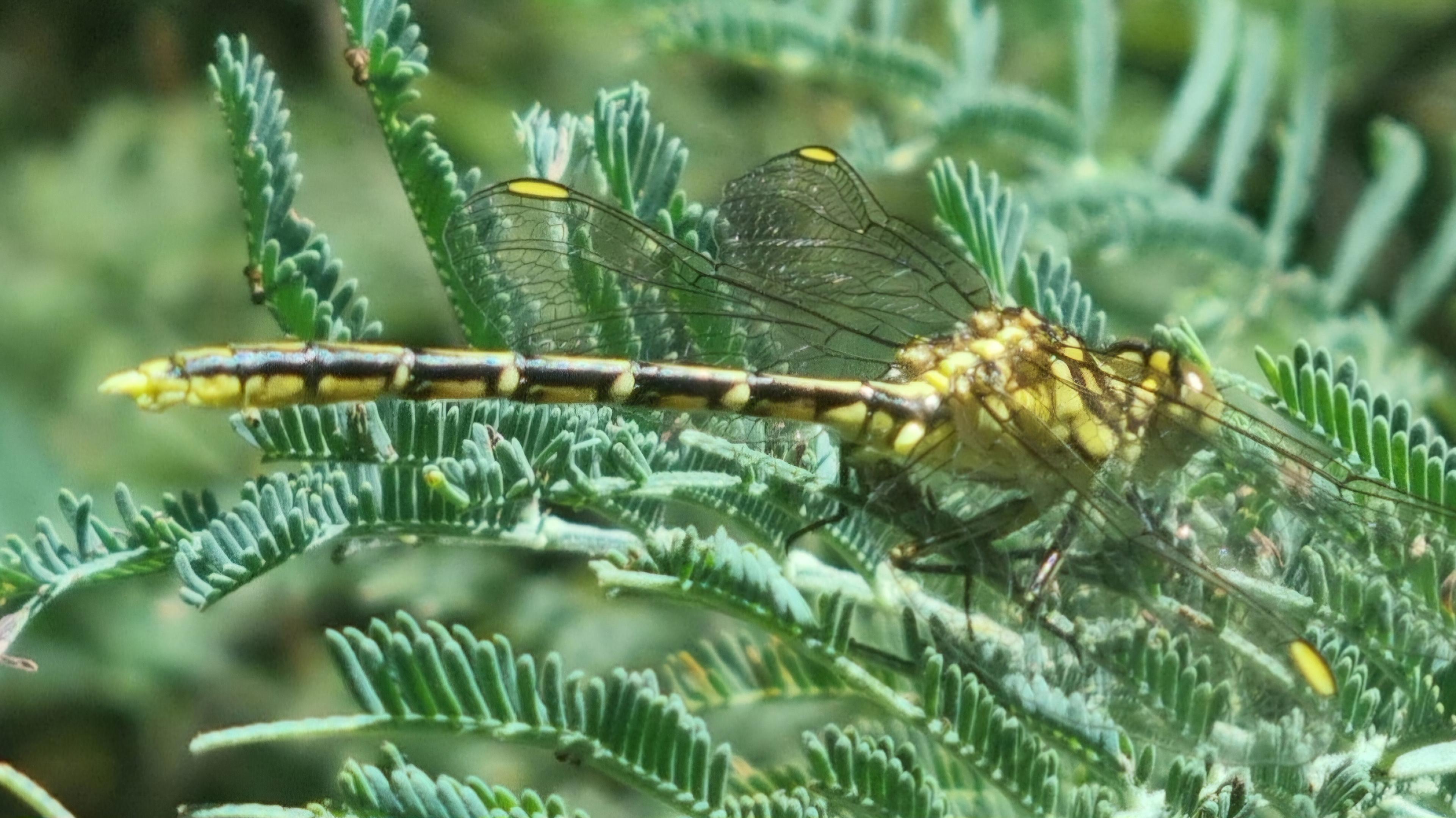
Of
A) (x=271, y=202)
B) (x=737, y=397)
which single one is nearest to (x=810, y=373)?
(x=737, y=397)

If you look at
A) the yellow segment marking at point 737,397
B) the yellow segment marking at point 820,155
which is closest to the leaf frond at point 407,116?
the yellow segment marking at point 737,397

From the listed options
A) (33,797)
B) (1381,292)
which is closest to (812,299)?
(33,797)

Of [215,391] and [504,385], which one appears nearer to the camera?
Answer: [215,391]

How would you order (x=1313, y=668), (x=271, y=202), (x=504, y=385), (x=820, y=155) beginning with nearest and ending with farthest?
(x=1313, y=668)
(x=271, y=202)
(x=504, y=385)
(x=820, y=155)

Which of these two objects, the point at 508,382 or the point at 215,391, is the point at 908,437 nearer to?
the point at 508,382

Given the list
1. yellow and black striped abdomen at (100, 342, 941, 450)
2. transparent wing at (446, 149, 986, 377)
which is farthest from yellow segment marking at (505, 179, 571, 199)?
yellow and black striped abdomen at (100, 342, 941, 450)

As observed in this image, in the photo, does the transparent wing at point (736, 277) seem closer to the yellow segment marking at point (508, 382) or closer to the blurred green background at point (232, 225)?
the yellow segment marking at point (508, 382)

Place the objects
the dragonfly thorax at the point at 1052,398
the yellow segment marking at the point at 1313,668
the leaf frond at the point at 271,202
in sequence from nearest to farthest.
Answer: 1. the yellow segment marking at the point at 1313,668
2. the leaf frond at the point at 271,202
3. the dragonfly thorax at the point at 1052,398

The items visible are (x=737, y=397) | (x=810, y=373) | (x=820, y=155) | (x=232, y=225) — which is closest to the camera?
(x=737, y=397)
